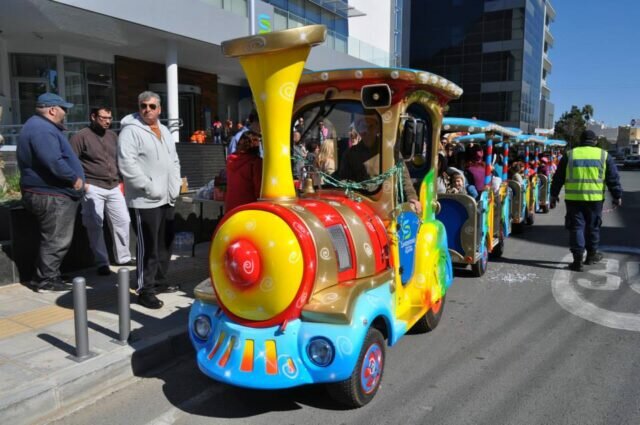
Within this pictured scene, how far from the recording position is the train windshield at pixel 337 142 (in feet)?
13.3

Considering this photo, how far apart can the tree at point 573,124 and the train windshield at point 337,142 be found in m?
64.4

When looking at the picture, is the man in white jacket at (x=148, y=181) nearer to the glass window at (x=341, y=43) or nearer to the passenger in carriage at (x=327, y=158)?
the passenger in carriage at (x=327, y=158)

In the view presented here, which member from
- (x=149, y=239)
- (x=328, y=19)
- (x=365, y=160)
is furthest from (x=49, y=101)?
(x=328, y=19)

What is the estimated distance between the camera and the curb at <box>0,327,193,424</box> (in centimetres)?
312

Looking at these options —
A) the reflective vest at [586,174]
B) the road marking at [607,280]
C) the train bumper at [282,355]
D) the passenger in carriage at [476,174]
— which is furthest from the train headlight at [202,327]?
the reflective vest at [586,174]

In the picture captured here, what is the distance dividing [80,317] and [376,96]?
2.75m

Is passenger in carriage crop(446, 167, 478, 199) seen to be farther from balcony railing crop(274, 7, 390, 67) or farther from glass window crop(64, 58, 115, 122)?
balcony railing crop(274, 7, 390, 67)

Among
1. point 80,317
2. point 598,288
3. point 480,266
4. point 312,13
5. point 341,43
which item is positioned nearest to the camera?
point 80,317

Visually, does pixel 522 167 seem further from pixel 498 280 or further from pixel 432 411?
pixel 432 411

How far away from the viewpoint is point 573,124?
66.4m

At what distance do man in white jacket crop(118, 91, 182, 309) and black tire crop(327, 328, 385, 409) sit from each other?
8.03 feet

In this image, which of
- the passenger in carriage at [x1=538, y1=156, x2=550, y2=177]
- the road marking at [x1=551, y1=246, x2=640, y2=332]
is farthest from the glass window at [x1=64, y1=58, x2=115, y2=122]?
the passenger in carriage at [x1=538, y1=156, x2=550, y2=177]

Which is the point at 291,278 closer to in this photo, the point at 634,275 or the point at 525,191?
the point at 634,275

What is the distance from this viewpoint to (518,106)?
51969 mm
